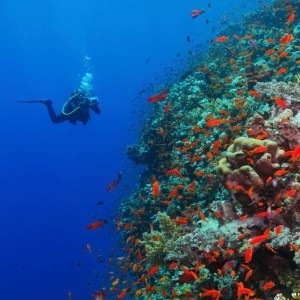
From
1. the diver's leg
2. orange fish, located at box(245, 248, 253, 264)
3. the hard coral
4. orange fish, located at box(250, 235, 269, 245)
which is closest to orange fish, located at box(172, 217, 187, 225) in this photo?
the hard coral

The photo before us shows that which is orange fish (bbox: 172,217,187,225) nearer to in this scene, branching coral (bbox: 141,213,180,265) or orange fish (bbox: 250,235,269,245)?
branching coral (bbox: 141,213,180,265)

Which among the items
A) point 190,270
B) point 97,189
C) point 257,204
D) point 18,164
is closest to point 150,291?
point 190,270

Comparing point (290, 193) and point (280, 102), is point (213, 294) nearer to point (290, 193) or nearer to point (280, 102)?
point (290, 193)

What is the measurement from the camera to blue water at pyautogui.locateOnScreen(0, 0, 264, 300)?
79.8 meters

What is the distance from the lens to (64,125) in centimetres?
14612

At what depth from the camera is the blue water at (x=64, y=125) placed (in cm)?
7975

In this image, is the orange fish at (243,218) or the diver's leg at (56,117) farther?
the diver's leg at (56,117)

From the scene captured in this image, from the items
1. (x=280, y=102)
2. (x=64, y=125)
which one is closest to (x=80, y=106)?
(x=280, y=102)

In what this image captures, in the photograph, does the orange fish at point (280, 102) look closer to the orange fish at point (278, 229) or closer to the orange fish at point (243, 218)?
the orange fish at point (243, 218)

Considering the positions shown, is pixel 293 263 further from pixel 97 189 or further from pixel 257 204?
pixel 97 189

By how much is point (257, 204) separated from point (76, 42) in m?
205

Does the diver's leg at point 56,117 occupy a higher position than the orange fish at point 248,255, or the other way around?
the diver's leg at point 56,117

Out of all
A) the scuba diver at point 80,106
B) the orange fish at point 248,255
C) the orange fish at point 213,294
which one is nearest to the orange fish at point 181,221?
the orange fish at point 213,294

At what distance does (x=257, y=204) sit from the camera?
480 centimetres
